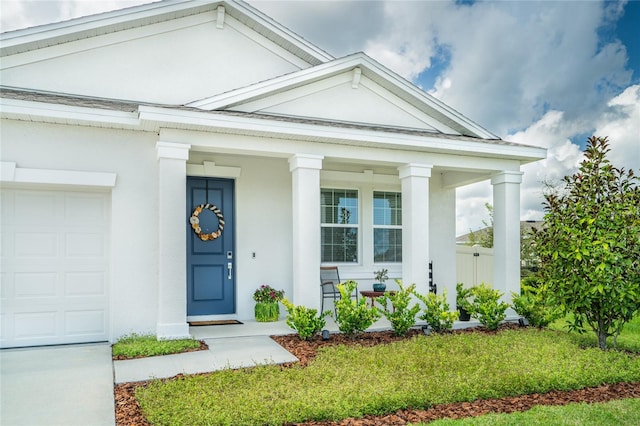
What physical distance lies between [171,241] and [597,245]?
6.32 m

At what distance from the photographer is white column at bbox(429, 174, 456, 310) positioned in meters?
10.4

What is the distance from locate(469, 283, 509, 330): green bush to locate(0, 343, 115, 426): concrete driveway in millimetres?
6069

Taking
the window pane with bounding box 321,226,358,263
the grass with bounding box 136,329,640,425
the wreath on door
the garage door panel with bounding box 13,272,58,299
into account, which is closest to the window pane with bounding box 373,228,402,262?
the window pane with bounding box 321,226,358,263

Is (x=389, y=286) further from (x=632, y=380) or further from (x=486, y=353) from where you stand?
(x=632, y=380)

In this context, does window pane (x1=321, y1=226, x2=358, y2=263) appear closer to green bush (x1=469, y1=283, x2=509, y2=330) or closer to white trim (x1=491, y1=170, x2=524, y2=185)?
green bush (x1=469, y1=283, x2=509, y2=330)

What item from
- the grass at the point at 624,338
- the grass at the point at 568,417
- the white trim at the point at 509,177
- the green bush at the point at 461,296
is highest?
the white trim at the point at 509,177

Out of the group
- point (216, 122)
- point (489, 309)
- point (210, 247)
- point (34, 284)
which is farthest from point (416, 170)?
point (34, 284)

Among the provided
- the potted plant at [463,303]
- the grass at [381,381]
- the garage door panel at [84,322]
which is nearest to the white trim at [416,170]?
the potted plant at [463,303]

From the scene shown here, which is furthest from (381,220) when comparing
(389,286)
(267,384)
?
(267,384)

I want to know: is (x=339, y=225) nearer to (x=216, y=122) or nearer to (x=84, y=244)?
(x=216, y=122)

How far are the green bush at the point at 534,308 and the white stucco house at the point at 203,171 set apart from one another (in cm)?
41

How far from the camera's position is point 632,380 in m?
5.52

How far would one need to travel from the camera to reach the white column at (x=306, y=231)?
7.55 m

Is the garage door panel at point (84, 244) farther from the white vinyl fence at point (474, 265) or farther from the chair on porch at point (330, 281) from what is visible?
the white vinyl fence at point (474, 265)
